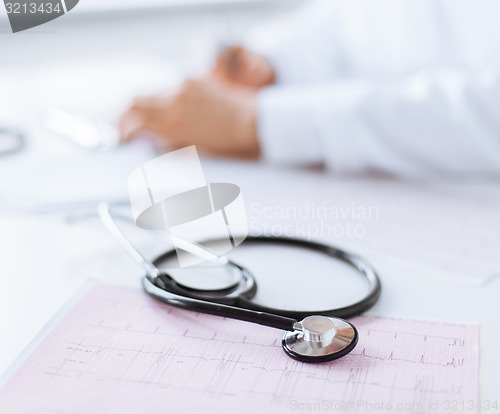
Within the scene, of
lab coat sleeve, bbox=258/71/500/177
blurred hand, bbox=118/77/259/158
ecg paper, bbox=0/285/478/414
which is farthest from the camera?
blurred hand, bbox=118/77/259/158

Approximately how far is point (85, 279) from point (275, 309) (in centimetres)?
20

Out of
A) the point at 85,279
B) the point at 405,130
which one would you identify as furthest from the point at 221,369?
the point at 405,130

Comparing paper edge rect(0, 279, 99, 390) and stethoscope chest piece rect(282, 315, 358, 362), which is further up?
paper edge rect(0, 279, 99, 390)

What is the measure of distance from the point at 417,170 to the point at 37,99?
79 centimetres

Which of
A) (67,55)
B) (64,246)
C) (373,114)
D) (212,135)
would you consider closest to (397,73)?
(373,114)

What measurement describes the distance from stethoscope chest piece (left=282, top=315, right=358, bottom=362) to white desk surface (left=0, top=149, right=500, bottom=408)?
68 mm

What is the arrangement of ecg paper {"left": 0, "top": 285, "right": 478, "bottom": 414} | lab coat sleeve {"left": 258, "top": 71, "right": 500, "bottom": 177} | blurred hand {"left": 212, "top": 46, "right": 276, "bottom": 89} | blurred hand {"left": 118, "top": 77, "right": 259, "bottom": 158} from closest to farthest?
ecg paper {"left": 0, "top": 285, "right": 478, "bottom": 414} < lab coat sleeve {"left": 258, "top": 71, "right": 500, "bottom": 177} < blurred hand {"left": 118, "top": 77, "right": 259, "bottom": 158} < blurred hand {"left": 212, "top": 46, "right": 276, "bottom": 89}

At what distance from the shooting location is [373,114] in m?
0.81

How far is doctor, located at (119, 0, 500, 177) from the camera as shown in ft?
2.60

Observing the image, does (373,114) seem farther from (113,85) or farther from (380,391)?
(113,85)

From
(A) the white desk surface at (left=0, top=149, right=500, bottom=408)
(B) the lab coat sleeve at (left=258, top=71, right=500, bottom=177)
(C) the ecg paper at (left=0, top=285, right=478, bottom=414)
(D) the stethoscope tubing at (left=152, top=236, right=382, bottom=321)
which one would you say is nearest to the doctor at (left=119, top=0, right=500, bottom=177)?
(B) the lab coat sleeve at (left=258, top=71, right=500, bottom=177)

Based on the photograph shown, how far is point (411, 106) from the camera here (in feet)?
2.64

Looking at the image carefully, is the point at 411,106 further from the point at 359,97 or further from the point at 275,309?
the point at 275,309

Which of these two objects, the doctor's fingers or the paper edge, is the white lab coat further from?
the paper edge
